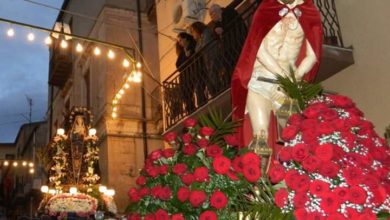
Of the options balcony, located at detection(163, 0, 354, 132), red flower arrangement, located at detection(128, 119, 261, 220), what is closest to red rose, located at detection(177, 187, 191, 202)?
red flower arrangement, located at detection(128, 119, 261, 220)

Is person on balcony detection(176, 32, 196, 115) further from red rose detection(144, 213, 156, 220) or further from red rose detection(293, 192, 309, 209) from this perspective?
red rose detection(293, 192, 309, 209)

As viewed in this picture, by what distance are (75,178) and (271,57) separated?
8248mm

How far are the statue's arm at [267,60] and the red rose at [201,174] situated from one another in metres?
1.31

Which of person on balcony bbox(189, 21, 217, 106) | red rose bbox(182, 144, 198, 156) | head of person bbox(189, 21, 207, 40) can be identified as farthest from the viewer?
head of person bbox(189, 21, 207, 40)

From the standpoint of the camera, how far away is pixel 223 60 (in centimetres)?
929

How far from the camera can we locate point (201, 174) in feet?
11.3

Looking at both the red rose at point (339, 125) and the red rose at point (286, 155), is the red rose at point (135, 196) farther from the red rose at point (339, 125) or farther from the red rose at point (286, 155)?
the red rose at point (339, 125)

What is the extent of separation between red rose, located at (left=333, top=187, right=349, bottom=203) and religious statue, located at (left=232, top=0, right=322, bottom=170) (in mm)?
1525

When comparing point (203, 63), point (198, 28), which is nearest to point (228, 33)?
point (203, 63)

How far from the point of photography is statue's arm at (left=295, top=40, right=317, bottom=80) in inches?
178

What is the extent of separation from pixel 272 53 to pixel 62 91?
20332 mm

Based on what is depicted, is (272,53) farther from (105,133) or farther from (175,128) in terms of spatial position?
(105,133)

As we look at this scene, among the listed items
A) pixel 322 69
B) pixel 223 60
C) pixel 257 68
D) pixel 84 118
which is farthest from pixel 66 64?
pixel 257 68

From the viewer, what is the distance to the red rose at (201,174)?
3451 mm
